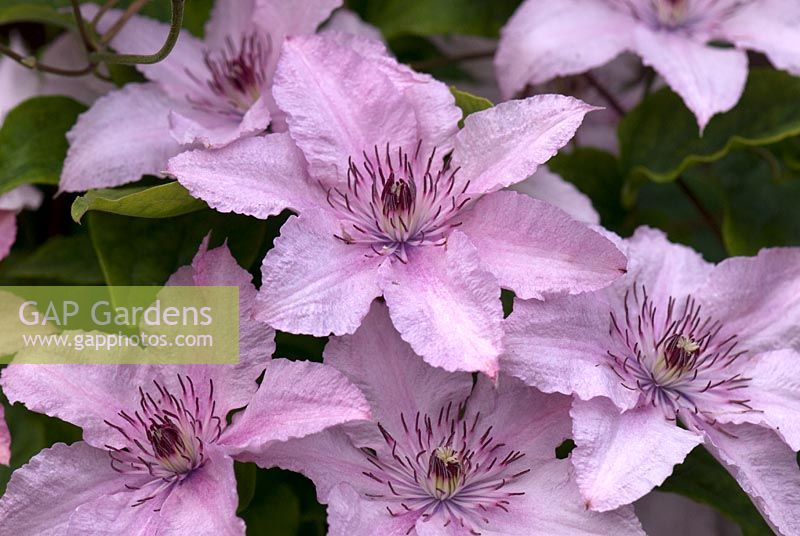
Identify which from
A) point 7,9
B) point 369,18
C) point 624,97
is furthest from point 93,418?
point 624,97

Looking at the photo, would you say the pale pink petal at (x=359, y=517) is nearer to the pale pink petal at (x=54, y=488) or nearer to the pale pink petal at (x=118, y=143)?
the pale pink petal at (x=54, y=488)

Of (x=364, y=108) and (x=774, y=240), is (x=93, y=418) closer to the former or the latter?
(x=364, y=108)

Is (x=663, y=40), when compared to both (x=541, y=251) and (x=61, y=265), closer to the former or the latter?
(x=541, y=251)

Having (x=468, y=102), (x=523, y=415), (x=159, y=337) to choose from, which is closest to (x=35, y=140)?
(x=159, y=337)

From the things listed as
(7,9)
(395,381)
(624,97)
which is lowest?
(624,97)

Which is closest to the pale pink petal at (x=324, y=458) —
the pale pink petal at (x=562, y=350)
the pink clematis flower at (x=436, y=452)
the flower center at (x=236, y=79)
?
the pink clematis flower at (x=436, y=452)
